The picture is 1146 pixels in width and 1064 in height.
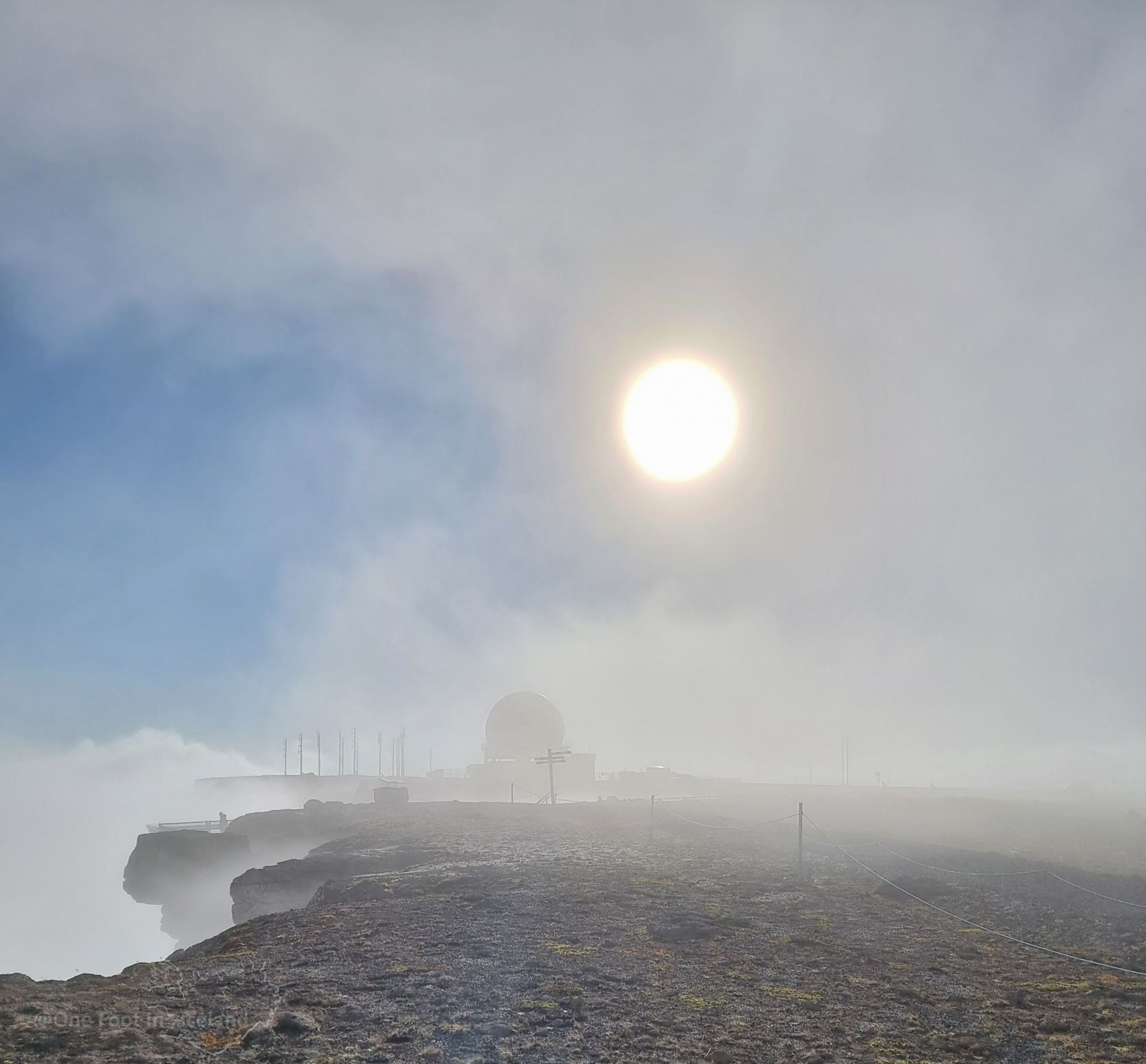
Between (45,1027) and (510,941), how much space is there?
26.9 feet

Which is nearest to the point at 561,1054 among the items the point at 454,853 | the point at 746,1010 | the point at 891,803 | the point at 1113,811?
the point at 746,1010

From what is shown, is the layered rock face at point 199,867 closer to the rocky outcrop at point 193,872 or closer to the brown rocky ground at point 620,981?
the rocky outcrop at point 193,872

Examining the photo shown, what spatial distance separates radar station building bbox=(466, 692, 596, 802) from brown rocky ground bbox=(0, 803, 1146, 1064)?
198 ft

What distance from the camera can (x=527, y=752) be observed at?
3430 inches

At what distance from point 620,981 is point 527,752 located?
7586 centimetres

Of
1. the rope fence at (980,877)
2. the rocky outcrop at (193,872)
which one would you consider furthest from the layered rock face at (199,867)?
the rope fence at (980,877)

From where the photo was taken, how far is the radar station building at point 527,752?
8231 cm

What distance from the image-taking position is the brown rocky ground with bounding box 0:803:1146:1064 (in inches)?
408

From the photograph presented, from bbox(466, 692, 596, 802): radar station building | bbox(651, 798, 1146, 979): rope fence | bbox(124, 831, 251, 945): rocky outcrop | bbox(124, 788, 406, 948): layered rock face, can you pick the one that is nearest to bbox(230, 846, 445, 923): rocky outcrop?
bbox(124, 788, 406, 948): layered rock face

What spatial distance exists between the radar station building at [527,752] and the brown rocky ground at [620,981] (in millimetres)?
60477

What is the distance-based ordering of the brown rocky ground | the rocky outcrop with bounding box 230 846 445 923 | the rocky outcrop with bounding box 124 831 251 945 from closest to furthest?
the brown rocky ground
the rocky outcrop with bounding box 230 846 445 923
the rocky outcrop with bounding box 124 831 251 945

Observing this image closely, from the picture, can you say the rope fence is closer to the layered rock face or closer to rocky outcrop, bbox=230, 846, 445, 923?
rocky outcrop, bbox=230, 846, 445, 923

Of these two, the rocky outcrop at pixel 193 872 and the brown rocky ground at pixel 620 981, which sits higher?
the brown rocky ground at pixel 620 981

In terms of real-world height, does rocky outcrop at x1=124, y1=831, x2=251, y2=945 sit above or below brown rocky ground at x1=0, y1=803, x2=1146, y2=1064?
below
